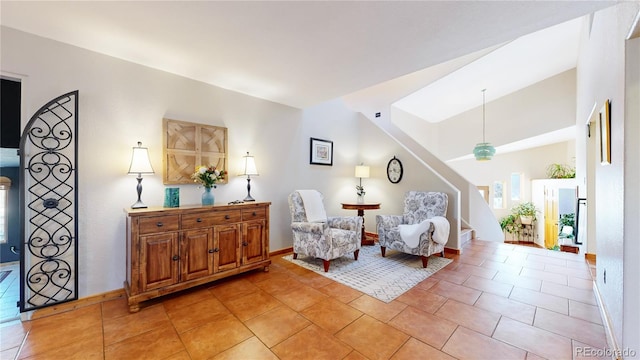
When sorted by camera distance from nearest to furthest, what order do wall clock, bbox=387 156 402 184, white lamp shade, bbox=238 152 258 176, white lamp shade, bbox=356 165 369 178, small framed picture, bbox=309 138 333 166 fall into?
white lamp shade, bbox=238 152 258 176
small framed picture, bbox=309 138 333 166
wall clock, bbox=387 156 402 184
white lamp shade, bbox=356 165 369 178

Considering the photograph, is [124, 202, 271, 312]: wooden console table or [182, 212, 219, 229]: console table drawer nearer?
[124, 202, 271, 312]: wooden console table

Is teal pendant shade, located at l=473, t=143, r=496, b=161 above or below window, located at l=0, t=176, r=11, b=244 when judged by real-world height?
above

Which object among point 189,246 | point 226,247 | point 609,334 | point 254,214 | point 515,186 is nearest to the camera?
point 609,334

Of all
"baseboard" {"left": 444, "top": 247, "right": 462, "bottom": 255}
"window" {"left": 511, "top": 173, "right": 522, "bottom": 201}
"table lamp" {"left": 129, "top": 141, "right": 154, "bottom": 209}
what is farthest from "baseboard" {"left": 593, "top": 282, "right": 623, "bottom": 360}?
"window" {"left": 511, "top": 173, "right": 522, "bottom": 201}

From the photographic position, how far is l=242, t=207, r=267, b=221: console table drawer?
296 centimetres

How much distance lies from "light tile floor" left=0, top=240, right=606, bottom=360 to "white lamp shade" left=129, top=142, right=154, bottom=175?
4.17 ft

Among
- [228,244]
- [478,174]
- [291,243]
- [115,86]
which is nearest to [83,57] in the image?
[115,86]

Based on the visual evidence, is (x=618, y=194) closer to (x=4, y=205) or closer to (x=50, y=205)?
(x=50, y=205)

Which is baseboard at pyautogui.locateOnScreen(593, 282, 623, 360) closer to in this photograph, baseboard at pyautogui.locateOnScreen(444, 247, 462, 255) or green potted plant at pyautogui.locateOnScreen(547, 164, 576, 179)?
baseboard at pyautogui.locateOnScreen(444, 247, 462, 255)

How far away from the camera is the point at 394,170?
4770 mm

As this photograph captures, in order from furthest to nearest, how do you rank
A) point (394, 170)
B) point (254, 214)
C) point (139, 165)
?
point (394, 170) → point (254, 214) → point (139, 165)

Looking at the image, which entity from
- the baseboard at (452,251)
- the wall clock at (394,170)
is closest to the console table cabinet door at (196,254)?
the wall clock at (394,170)

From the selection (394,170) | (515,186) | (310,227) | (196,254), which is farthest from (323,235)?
(515,186)

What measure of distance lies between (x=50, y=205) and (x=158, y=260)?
101 centimetres
